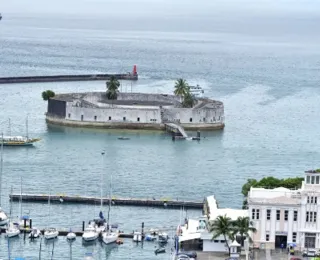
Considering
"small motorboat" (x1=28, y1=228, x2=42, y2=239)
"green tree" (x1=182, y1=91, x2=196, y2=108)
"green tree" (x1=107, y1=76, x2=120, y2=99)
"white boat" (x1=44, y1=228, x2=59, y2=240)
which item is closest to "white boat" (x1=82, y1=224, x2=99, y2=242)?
"white boat" (x1=44, y1=228, x2=59, y2=240)

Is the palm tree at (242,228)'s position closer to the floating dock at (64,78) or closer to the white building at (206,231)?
the white building at (206,231)

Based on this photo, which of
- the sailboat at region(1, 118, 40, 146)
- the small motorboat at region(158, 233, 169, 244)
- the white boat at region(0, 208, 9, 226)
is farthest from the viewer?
the sailboat at region(1, 118, 40, 146)

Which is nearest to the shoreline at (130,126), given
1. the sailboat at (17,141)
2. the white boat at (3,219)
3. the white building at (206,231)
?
the sailboat at (17,141)

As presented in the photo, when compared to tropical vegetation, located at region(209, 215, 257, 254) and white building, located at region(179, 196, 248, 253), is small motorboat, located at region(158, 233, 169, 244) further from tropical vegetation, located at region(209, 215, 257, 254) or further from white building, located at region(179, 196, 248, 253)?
tropical vegetation, located at region(209, 215, 257, 254)

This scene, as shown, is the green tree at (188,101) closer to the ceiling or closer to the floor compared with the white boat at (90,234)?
closer to the ceiling

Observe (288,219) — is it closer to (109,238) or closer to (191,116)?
(109,238)

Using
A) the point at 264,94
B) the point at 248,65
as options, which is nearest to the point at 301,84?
the point at 264,94
